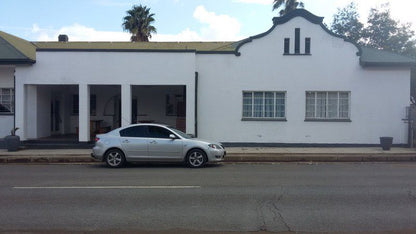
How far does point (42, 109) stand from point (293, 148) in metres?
12.5

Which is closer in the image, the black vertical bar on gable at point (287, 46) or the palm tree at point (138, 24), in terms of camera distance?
the black vertical bar on gable at point (287, 46)

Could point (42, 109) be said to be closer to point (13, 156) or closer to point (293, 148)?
point (13, 156)

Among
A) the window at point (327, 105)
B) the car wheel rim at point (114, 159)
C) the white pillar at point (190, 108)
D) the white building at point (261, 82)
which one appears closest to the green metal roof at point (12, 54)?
the white building at point (261, 82)

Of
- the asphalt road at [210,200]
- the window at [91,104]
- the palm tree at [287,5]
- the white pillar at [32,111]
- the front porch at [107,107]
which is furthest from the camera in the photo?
the palm tree at [287,5]

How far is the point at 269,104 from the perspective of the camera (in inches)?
768

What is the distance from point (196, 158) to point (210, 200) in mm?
5254

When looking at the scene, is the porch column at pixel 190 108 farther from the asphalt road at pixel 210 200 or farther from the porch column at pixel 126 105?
the asphalt road at pixel 210 200

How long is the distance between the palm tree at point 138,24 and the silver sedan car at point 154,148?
27137mm

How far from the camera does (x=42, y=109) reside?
20.5 meters

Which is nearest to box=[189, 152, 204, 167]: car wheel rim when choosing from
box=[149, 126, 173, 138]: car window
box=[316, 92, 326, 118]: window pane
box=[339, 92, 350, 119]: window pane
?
box=[149, 126, 173, 138]: car window

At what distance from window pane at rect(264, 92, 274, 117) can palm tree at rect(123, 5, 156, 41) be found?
74.8ft

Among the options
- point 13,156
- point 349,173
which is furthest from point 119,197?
point 13,156

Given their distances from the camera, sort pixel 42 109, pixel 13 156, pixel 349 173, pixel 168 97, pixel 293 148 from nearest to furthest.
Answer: pixel 349 173, pixel 13 156, pixel 293 148, pixel 42 109, pixel 168 97

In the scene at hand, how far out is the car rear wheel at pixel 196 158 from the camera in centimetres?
1350
